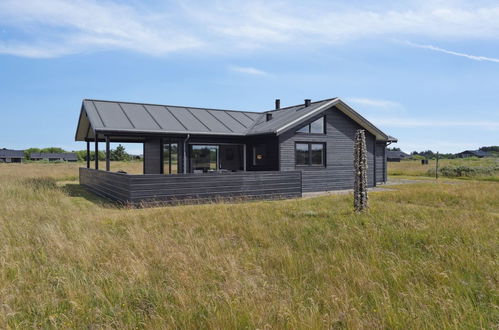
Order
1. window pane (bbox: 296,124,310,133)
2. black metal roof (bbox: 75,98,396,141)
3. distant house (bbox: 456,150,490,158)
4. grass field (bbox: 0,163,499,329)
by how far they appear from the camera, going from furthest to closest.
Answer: distant house (bbox: 456,150,490,158) < window pane (bbox: 296,124,310,133) < black metal roof (bbox: 75,98,396,141) < grass field (bbox: 0,163,499,329)

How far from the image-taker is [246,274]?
4.73 m

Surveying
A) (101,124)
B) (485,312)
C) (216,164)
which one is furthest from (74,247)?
(216,164)

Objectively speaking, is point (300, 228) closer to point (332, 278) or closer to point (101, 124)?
point (332, 278)

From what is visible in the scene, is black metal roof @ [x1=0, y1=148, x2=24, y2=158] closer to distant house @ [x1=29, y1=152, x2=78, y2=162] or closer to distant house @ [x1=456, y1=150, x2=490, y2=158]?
distant house @ [x1=29, y1=152, x2=78, y2=162]

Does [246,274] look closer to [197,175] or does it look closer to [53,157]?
[197,175]

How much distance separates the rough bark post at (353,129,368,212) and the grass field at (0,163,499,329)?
2453 mm

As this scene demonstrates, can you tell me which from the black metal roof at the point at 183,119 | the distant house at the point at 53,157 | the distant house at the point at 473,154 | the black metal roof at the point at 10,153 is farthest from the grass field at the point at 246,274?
the distant house at the point at 473,154

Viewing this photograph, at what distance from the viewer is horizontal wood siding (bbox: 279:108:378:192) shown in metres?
17.2

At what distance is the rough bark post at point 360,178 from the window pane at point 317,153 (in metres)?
6.76

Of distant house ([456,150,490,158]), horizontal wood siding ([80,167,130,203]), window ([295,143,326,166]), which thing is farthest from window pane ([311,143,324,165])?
distant house ([456,150,490,158])

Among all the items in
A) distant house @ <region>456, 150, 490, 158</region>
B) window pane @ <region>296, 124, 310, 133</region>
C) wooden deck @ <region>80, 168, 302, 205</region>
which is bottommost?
wooden deck @ <region>80, 168, 302, 205</region>

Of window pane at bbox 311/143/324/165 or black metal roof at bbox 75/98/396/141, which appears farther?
window pane at bbox 311/143/324/165

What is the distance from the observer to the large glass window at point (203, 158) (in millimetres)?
18438

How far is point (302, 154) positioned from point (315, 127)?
1.73 m
